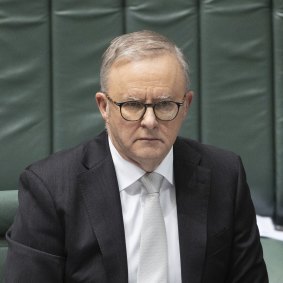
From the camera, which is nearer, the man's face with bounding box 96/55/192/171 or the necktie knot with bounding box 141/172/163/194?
the man's face with bounding box 96/55/192/171

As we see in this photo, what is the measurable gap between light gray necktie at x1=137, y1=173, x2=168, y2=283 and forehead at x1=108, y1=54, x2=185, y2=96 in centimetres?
29

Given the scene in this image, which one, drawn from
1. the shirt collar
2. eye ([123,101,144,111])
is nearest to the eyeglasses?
eye ([123,101,144,111])

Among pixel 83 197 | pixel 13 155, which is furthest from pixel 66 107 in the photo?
pixel 83 197

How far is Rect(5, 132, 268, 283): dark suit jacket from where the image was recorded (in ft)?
4.33

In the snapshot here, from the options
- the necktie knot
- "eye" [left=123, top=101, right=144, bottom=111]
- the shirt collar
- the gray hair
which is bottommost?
the necktie knot

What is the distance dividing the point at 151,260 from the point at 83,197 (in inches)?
9.0

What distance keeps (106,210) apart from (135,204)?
84 mm

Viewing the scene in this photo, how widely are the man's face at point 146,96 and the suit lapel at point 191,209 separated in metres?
0.14

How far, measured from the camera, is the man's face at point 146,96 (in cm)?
A: 128

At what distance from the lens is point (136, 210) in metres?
1.39

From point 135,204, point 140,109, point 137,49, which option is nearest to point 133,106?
point 140,109

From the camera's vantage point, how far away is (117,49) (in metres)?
1.30

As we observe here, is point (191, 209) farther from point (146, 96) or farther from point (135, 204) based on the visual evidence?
point (146, 96)

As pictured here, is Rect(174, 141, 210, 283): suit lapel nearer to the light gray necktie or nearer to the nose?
the light gray necktie
